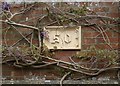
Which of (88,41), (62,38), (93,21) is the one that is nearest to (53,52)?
(62,38)

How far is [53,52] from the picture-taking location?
4.70m

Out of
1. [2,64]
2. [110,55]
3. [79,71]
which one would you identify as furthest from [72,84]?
[2,64]

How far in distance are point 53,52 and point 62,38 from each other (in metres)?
0.18

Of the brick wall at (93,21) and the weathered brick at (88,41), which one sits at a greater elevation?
the brick wall at (93,21)

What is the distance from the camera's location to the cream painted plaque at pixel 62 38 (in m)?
4.71

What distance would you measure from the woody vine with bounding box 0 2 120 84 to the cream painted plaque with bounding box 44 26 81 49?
5cm

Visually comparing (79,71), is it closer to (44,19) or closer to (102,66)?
(102,66)

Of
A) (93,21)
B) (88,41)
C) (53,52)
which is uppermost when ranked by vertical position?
(93,21)

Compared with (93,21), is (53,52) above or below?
below

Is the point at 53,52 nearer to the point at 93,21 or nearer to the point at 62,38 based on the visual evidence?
the point at 62,38

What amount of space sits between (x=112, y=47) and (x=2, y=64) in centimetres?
123

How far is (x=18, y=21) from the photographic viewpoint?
4777mm

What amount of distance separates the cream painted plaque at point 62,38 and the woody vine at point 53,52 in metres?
0.05

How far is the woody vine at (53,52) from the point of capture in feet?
15.3
